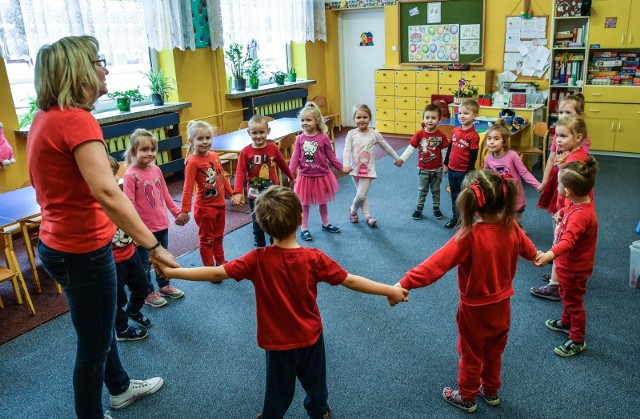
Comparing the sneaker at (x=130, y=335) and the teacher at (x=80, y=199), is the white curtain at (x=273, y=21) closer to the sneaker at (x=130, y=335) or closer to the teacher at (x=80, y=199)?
the sneaker at (x=130, y=335)

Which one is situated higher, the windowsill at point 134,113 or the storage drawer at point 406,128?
the windowsill at point 134,113

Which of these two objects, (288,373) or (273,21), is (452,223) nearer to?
(288,373)

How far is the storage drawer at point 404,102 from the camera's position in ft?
26.6

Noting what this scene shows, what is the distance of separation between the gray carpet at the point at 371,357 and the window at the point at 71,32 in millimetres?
2343

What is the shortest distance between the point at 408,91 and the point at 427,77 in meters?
0.38

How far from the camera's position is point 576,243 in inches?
96.5

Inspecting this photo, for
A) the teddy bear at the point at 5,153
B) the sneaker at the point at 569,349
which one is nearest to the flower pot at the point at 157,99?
the teddy bear at the point at 5,153

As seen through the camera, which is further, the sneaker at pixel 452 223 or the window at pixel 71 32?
the window at pixel 71 32

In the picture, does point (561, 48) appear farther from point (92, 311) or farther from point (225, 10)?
point (92, 311)

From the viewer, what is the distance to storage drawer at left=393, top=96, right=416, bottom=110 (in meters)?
8.09

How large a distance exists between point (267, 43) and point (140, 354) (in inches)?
237

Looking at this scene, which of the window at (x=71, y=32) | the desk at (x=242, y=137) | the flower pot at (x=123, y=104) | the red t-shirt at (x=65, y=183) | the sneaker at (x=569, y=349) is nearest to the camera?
the red t-shirt at (x=65, y=183)

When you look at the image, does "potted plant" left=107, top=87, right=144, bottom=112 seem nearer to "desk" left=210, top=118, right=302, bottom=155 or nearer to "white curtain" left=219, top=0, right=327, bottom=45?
"desk" left=210, top=118, right=302, bottom=155

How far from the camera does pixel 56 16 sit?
16.2 feet
